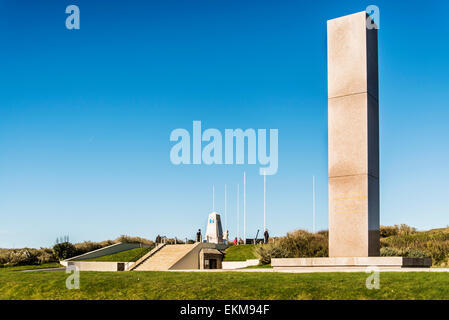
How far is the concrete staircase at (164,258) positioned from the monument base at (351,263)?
1459cm

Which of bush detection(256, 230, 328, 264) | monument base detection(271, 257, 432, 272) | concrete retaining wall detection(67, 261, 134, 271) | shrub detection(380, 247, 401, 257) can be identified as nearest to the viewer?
monument base detection(271, 257, 432, 272)

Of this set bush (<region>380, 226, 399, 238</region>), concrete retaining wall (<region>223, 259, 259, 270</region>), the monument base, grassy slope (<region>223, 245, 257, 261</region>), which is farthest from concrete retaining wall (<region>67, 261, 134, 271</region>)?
bush (<region>380, 226, 399, 238</region>)

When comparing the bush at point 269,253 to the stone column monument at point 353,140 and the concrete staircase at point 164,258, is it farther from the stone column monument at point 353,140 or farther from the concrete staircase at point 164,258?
the stone column monument at point 353,140

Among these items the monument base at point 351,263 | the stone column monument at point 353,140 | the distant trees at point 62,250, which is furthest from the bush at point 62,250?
the stone column monument at point 353,140

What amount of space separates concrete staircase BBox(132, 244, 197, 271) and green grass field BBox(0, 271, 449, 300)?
625 inches

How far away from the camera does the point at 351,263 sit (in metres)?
18.4

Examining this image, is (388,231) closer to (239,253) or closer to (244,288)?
(239,253)

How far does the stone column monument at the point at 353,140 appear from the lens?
62.5 feet

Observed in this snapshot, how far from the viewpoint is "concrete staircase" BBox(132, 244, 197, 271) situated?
110 ft

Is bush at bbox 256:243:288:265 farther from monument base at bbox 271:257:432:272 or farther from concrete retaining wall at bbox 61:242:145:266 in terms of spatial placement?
concrete retaining wall at bbox 61:242:145:266

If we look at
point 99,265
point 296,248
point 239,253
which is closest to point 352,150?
point 296,248
